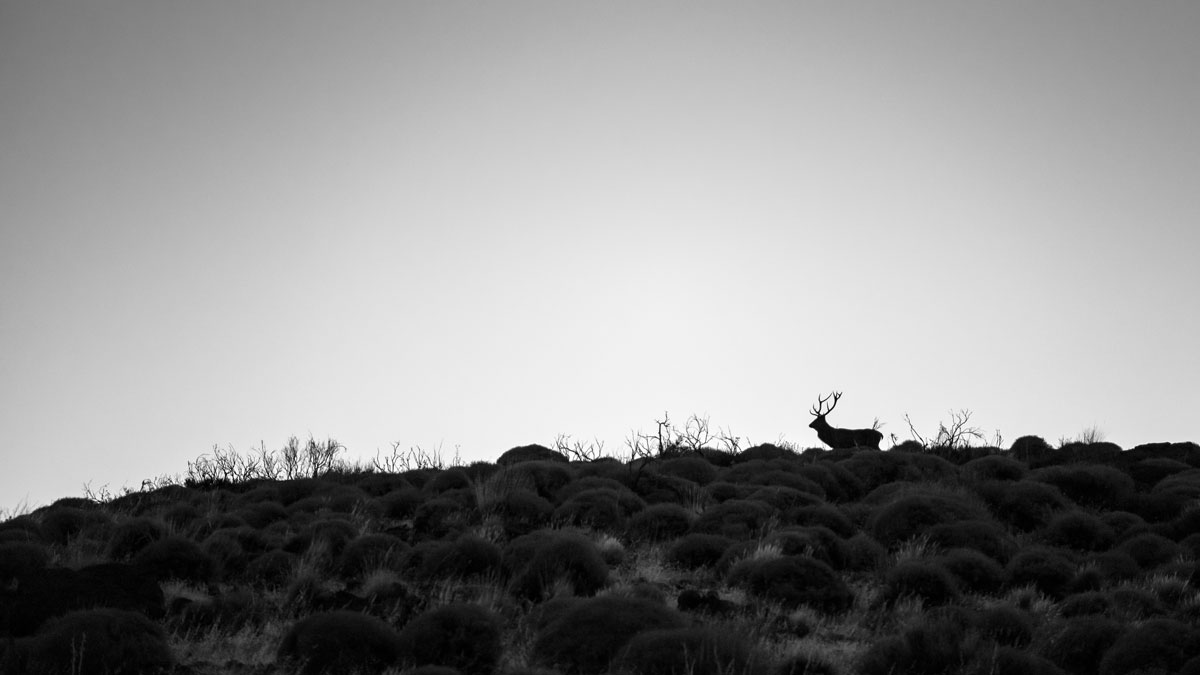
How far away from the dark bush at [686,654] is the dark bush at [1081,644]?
3.90 metres

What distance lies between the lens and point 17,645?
10.8m

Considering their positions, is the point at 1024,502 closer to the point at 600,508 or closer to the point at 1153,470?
the point at 1153,470

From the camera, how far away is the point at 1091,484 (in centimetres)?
2161

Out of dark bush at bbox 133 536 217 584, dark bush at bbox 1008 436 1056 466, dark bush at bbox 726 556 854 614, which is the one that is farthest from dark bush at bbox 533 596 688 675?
dark bush at bbox 1008 436 1056 466

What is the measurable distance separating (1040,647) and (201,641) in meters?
9.68

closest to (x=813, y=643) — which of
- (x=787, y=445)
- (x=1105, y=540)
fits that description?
(x=1105, y=540)

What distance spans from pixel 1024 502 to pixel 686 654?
12.7m

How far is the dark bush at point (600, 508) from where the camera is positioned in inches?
709

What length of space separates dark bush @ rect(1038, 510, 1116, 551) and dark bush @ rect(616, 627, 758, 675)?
1002cm

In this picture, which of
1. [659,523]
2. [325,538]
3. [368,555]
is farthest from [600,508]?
[325,538]

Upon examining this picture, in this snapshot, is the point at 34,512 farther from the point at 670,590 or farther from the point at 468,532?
the point at 670,590

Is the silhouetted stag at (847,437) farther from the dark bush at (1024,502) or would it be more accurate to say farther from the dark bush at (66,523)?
the dark bush at (66,523)

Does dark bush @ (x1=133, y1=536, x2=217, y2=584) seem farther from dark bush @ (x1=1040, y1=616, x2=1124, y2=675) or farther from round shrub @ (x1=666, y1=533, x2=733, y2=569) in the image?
dark bush @ (x1=1040, y1=616, x2=1124, y2=675)

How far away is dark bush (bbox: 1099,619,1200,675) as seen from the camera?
36.9 ft
